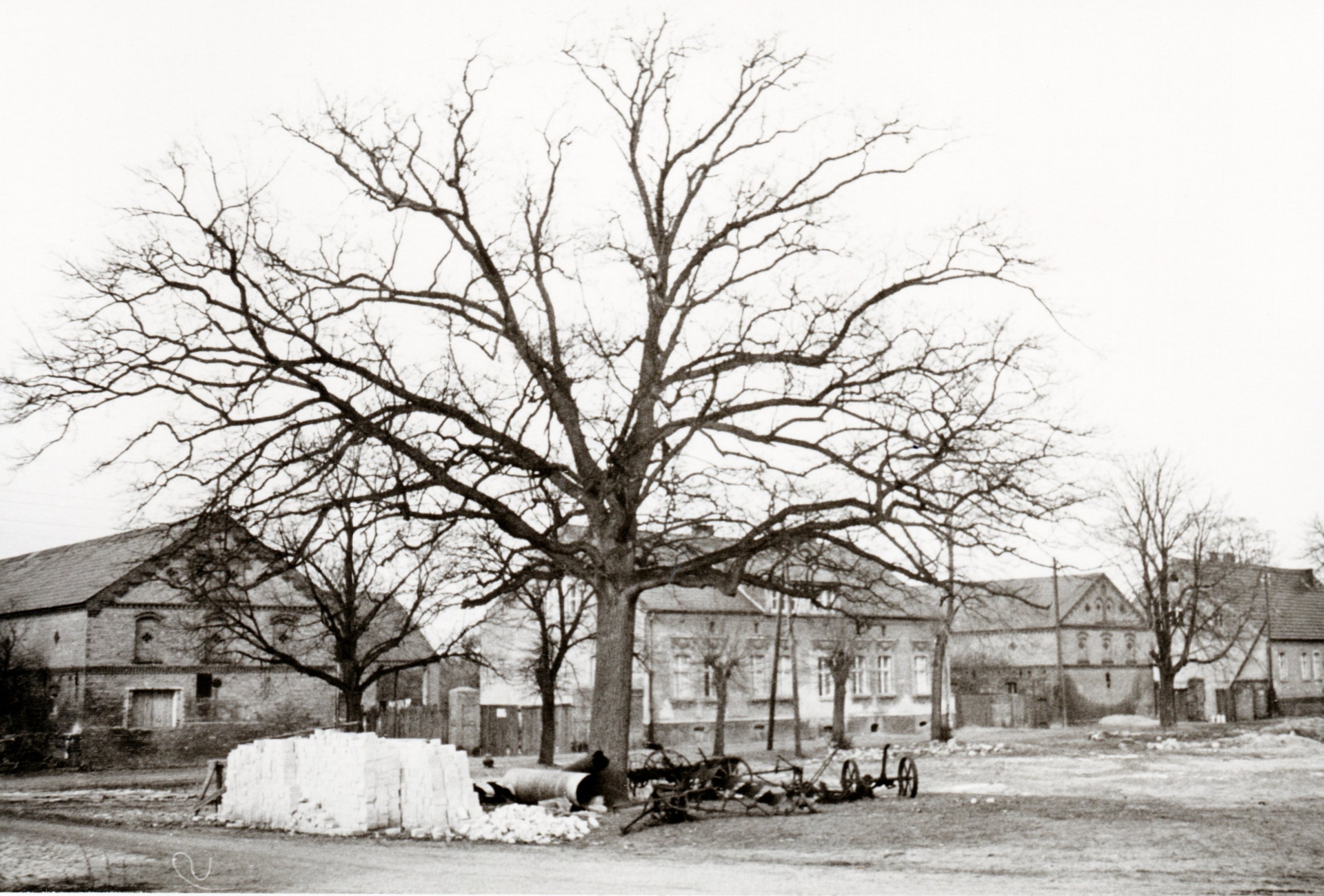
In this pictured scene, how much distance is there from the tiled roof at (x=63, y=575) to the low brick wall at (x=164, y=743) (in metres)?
4.74

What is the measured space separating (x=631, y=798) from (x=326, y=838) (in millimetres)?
5192

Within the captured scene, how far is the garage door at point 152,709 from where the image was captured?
40.1 meters

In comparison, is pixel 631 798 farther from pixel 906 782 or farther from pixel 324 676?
pixel 324 676

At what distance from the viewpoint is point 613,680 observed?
20156 millimetres

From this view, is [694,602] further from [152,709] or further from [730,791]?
[730,791]

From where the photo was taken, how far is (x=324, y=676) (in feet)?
96.0

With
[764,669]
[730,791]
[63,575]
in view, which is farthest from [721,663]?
[63,575]

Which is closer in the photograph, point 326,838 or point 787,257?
point 326,838

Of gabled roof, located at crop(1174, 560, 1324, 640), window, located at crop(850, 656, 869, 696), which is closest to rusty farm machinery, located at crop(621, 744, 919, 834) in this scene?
window, located at crop(850, 656, 869, 696)

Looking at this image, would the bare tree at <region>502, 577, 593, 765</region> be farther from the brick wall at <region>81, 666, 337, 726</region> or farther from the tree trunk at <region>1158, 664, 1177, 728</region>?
the tree trunk at <region>1158, 664, 1177, 728</region>

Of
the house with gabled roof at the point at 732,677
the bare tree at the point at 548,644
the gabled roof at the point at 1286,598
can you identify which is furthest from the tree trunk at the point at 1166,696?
the bare tree at the point at 548,644

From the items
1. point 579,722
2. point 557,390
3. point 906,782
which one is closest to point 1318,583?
point 579,722

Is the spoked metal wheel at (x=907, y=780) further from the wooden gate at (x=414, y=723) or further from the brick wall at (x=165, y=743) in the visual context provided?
the wooden gate at (x=414, y=723)

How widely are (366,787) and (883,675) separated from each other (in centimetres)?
4002
